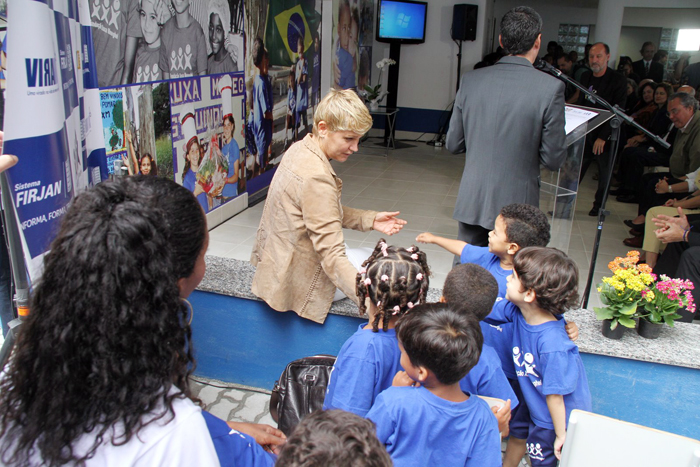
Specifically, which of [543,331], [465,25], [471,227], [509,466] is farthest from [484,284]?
[465,25]

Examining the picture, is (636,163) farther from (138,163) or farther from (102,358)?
(102,358)

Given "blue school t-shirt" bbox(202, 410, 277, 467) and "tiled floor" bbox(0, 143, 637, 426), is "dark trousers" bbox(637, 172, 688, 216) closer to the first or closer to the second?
"tiled floor" bbox(0, 143, 637, 426)

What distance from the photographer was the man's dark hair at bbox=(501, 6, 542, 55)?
8.49ft

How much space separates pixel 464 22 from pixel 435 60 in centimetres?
99

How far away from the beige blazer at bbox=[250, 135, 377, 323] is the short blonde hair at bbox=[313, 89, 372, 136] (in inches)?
5.3

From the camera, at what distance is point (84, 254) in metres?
0.81

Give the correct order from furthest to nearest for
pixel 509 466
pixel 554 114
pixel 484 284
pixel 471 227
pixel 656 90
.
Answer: pixel 656 90 < pixel 471 227 < pixel 554 114 < pixel 509 466 < pixel 484 284

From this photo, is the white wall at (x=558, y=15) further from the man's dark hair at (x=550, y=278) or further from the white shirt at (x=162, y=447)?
the white shirt at (x=162, y=447)

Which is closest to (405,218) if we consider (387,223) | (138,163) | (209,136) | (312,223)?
(209,136)

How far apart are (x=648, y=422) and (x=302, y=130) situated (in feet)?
20.5

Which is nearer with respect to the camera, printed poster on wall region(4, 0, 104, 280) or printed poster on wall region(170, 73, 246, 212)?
printed poster on wall region(4, 0, 104, 280)

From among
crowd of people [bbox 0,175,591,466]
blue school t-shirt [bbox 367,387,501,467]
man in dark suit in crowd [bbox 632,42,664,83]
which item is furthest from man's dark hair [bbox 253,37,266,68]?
man in dark suit in crowd [bbox 632,42,664,83]

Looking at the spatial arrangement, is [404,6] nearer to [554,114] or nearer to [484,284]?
[554,114]

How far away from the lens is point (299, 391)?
1965mm
